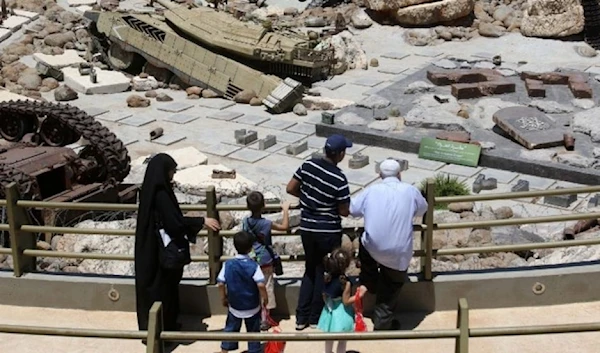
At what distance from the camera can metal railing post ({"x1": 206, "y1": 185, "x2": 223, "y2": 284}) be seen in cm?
686

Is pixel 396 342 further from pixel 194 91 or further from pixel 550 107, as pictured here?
pixel 194 91

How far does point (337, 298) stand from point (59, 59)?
57.4ft

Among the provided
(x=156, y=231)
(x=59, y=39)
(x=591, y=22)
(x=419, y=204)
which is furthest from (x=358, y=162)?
(x=59, y=39)

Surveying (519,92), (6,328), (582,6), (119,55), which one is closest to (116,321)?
(6,328)

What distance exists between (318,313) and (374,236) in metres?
0.81

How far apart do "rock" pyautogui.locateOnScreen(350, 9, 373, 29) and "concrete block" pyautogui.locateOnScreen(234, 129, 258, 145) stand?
9.10m

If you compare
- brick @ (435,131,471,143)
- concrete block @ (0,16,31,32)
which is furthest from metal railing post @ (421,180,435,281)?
concrete block @ (0,16,31,32)

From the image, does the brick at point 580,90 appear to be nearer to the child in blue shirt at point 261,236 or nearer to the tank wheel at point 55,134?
the tank wheel at point 55,134

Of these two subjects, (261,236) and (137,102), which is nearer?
(261,236)

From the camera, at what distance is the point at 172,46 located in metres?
21.0

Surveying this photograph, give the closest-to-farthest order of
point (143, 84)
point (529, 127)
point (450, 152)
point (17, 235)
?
1. point (17, 235)
2. point (450, 152)
3. point (529, 127)
4. point (143, 84)

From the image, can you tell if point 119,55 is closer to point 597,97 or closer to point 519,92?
point 519,92

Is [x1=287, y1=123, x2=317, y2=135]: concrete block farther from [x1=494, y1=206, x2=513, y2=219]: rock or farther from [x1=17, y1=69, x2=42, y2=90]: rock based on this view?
[x1=17, y1=69, x2=42, y2=90]: rock

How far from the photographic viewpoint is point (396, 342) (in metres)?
6.57
